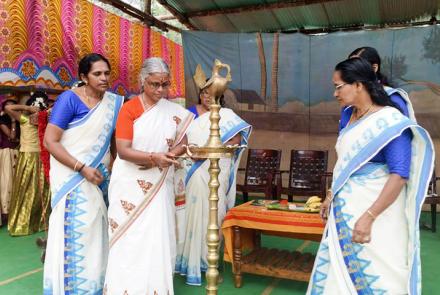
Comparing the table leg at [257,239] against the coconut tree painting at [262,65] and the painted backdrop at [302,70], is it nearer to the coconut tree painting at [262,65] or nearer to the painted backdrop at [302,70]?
the painted backdrop at [302,70]

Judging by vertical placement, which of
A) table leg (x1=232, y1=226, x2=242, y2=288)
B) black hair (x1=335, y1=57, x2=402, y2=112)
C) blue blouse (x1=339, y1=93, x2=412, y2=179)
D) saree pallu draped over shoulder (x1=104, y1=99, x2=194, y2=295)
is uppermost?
black hair (x1=335, y1=57, x2=402, y2=112)

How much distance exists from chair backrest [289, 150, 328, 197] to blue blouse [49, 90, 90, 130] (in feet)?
13.0

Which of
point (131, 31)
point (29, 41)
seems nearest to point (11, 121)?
point (29, 41)

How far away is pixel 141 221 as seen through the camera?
2.49 meters

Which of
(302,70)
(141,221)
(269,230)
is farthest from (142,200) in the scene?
(302,70)

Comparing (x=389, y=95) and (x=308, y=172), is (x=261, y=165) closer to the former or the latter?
(x=308, y=172)

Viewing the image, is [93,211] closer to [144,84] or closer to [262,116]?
[144,84]

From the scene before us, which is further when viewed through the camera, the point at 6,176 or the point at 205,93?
the point at 6,176

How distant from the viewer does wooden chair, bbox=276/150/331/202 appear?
5.96m

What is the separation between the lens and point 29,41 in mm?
4715

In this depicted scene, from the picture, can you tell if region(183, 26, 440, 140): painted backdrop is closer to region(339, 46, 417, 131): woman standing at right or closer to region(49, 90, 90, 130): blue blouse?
region(339, 46, 417, 131): woman standing at right

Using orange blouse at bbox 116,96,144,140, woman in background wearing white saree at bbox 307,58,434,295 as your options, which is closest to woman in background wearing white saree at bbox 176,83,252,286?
orange blouse at bbox 116,96,144,140

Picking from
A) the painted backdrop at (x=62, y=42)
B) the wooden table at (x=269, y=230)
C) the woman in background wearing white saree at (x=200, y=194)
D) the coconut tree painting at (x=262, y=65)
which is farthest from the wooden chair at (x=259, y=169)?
the wooden table at (x=269, y=230)

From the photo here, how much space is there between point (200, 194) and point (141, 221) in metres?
1.03
